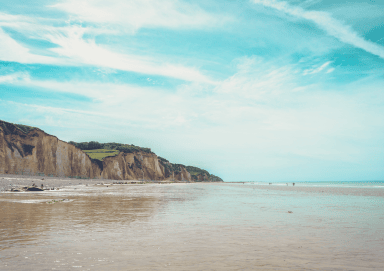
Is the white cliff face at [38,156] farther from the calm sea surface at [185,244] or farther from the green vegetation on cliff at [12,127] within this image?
the calm sea surface at [185,244]

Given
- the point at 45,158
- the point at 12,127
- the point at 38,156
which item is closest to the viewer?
the point at 12,127

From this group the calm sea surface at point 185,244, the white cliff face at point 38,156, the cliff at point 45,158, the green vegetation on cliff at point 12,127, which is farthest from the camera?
the green vegetation on cliff at point 12,127

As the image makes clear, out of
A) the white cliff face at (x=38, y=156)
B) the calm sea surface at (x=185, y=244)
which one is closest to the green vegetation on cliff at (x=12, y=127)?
the white cliff face at (x=38, y=156)

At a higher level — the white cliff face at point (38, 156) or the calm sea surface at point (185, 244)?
the white cliff face at point (38, 156)

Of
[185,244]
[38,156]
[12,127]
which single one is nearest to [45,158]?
[38,156]

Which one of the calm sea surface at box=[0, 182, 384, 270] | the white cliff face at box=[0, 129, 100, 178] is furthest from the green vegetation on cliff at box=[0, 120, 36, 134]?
the calm sea surface at box=[0, 182, 384, 270]

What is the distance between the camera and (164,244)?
841 cm

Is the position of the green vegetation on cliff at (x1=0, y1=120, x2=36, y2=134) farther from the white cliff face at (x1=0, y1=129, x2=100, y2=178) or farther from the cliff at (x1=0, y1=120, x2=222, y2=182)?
Answer: the white cliff face at (x1=0, y1=129, x2=100, y2=178)

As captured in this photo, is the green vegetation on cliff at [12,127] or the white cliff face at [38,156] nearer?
the white cliff face at [38,156]

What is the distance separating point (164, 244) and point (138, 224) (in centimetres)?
381

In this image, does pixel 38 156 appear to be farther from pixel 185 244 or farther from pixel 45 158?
pixel 185 244

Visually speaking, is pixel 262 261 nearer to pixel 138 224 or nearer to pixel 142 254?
pixel 142 254

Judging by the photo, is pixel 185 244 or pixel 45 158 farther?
pixel 45 158

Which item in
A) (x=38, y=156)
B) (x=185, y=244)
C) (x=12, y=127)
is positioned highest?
(x=12, y=127)
